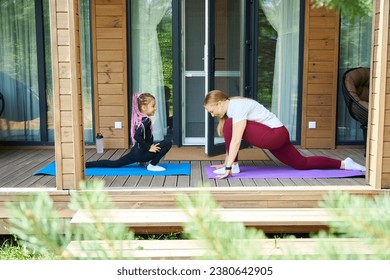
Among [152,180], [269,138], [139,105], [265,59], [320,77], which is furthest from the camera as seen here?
[265,59]

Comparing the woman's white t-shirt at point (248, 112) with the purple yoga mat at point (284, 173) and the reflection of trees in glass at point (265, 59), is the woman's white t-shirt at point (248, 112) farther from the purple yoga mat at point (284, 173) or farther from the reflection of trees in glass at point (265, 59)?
the reflection of trees in glass at point (265, 59)

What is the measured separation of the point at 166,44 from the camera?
20.1 feet

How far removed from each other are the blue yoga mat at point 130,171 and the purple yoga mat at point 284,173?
0.26 m

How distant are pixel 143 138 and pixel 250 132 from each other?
972 mm

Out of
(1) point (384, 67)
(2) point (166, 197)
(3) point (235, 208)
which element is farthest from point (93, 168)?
(1) point (384, 67)

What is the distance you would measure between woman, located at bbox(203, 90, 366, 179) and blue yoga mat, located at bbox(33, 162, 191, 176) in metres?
0.37

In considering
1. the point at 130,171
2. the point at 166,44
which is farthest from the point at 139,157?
the point at 166,44

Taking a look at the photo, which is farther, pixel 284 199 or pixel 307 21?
pixel 307 21

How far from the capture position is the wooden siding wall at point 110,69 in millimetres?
5902

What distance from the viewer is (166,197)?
12.5ft

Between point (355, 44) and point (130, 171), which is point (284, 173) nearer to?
point (130, 171)

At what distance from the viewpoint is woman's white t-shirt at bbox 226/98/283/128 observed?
14.3 feet

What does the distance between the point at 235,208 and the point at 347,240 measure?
9.03 ft
